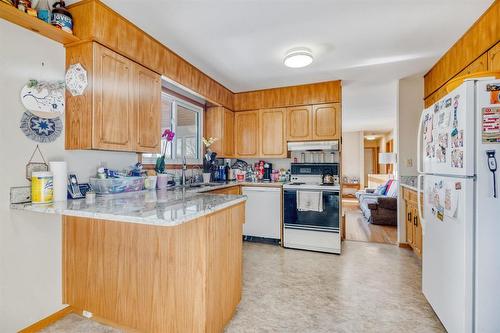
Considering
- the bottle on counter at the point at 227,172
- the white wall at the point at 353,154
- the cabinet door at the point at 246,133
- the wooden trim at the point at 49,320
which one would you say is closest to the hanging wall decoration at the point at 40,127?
the wooden trim at the point at 49,320

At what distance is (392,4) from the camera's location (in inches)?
72.3

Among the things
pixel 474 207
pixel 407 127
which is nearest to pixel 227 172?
pixel 407 127

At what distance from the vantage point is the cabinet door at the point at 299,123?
3.69m

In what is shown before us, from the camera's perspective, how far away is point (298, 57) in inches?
101

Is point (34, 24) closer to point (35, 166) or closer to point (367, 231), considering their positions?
point (35, 166)

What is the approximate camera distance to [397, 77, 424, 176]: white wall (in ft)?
11.6

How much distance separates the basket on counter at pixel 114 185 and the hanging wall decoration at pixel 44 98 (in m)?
0.59

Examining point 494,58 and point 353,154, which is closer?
point 494,58

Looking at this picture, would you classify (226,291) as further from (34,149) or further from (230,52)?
(230,52)

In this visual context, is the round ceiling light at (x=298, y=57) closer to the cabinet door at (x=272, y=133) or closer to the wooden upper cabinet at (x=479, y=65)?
the cabinet door at (x=272, y=133)

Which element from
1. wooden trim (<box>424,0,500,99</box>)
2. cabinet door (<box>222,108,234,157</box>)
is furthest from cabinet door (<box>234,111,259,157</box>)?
wooden trim (<box>424,0,500,99</box>)

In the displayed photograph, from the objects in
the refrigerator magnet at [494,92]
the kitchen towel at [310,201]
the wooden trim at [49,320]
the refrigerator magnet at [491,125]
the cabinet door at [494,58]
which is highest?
the cabinet door at [494,58]

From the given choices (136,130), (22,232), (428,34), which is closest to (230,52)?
(136,130)

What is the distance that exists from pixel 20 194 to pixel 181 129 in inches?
83.7
